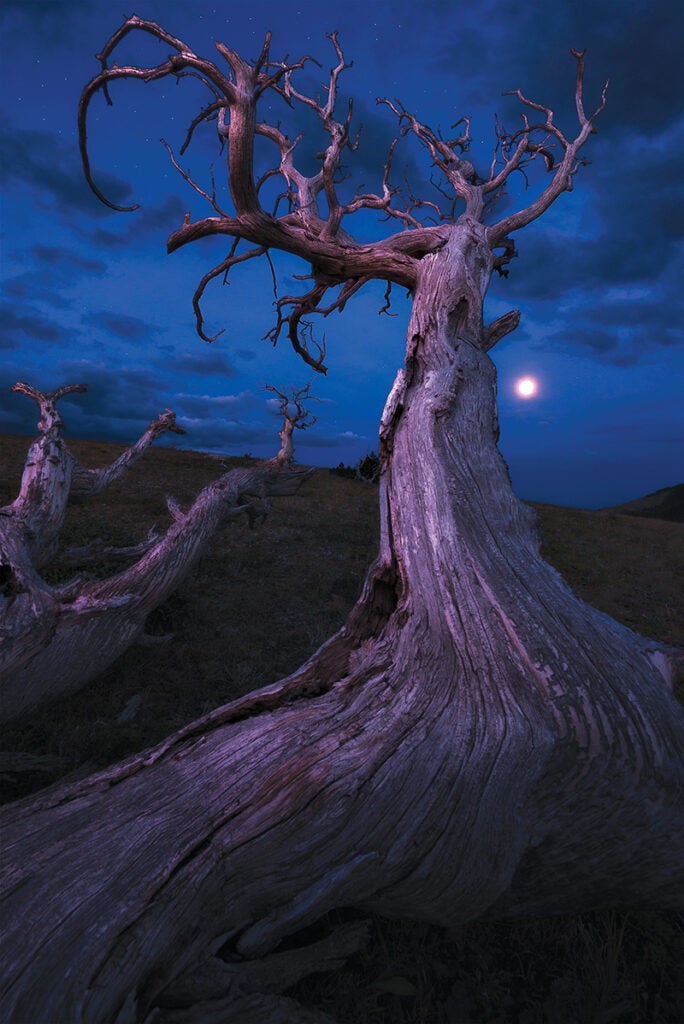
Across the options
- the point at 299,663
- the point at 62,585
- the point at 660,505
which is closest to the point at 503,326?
the point at 299,663

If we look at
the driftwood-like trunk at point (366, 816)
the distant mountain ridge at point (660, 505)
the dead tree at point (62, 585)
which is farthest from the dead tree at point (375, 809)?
the distant mountain ridge at point (660, 505)

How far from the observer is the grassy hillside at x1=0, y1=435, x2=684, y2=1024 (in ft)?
8.68

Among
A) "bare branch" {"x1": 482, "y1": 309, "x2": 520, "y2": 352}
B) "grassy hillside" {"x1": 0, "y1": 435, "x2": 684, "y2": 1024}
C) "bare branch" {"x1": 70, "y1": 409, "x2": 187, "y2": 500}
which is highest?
"bare branch" {"x1": 482, "y1": 309, "x2": 520, "y2": 352}

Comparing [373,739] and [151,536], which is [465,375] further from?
[151,536]

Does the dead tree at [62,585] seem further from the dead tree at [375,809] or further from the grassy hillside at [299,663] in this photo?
the dead tree at [375,809]

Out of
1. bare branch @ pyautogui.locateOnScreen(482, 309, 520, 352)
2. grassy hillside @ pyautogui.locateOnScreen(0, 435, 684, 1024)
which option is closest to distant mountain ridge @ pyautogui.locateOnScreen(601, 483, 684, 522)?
grassy hillside @ pyautogui.locateOnScreen(0, 435, 684, 1024)

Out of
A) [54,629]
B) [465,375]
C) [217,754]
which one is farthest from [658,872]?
[54,629]

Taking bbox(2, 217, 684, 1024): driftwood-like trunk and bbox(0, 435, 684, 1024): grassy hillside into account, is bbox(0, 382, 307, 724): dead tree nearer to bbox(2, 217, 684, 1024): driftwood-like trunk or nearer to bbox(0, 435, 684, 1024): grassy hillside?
bbox(0, 435, 684, 1024): grassy hillside

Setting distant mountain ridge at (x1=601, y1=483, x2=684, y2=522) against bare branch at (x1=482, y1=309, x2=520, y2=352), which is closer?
bare branch at (x1=482, y1=309, x2=520, y2=352)

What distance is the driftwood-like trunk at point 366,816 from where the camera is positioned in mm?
2115

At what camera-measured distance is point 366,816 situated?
97.6 inches

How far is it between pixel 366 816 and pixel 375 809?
53 millimetres

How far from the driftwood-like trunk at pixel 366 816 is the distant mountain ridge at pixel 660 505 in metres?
35.3

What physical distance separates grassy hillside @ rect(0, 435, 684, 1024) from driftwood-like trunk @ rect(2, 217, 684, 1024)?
266mm
